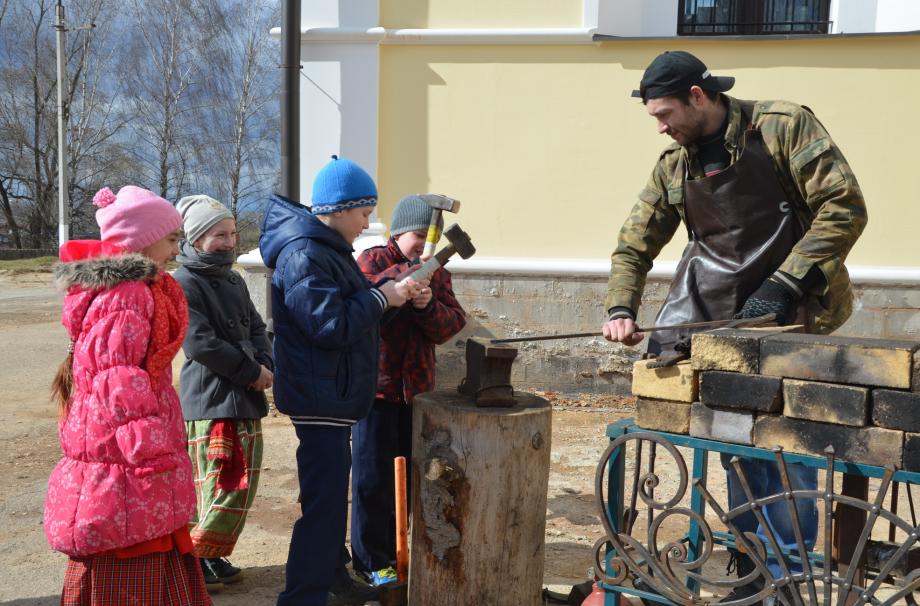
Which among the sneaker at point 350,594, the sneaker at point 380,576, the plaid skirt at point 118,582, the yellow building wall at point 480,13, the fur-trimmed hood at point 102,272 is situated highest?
the yellow building wall at point 480,13

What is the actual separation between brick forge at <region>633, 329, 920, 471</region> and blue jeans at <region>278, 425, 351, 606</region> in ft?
3.53

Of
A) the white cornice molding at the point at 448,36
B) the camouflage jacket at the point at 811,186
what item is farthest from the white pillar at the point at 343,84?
the camouflage jacket at the point at 811,186

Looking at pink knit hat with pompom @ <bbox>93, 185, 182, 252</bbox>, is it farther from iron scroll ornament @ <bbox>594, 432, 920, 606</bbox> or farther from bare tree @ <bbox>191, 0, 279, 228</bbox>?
bare tree @ <bbox>191, 0, 279, 228</bbox>

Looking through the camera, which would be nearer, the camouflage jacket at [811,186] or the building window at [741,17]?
the camouflage jacket at [811,186]

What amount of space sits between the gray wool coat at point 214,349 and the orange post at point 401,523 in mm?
681

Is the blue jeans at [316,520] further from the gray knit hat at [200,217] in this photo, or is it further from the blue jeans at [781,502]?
the blue jeans at [781,502]

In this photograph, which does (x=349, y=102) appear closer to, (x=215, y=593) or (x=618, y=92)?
(x=618, y=92)

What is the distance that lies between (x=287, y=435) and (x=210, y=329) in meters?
2.68

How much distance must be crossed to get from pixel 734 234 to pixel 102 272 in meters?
2.04

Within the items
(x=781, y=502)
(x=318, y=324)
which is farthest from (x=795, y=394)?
(x=318, y=324)

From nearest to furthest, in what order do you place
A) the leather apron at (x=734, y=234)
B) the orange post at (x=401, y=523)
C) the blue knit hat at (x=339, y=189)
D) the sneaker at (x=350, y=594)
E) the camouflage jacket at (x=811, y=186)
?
the camouflage jacket at (x=811, y=186) → the leather apron at (x=734, y=234) → the blue knit hat at (x=339, y=189) → the orange post at (x=401, y=523) → the sneaker at (x=350, y=594)

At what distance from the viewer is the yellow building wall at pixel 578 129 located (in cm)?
654

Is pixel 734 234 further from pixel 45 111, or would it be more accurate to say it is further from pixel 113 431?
pixel 45 111

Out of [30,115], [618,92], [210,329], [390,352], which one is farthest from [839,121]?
[30,115]
